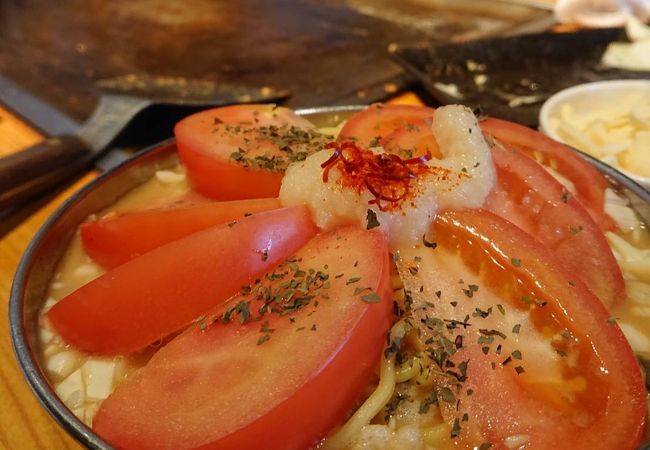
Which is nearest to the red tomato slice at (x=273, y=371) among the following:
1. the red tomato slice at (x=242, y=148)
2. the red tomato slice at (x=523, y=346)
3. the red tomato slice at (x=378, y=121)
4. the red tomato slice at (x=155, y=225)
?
the red tomato slice at (x=523, y=346)

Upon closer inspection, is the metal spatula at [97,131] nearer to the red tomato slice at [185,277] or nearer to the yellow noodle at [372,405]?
the red tomato slice at [185,277]

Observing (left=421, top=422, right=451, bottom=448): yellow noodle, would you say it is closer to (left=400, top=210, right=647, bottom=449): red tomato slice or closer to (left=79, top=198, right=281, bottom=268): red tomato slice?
(left=400, top=210, right=647, bottom=449): red tomato slice

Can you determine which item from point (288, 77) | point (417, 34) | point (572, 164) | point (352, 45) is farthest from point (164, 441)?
point (417, 34)

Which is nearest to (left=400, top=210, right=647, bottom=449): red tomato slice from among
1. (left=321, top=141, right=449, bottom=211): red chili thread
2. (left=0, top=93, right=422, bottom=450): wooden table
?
(left=321, top=141, right=449, bottom=211): red chili thread

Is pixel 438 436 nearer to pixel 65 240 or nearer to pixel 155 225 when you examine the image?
pixel 155 225

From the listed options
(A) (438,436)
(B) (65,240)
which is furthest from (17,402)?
(A) (438,436)

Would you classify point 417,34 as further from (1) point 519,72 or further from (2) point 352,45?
(1) point 519,72
